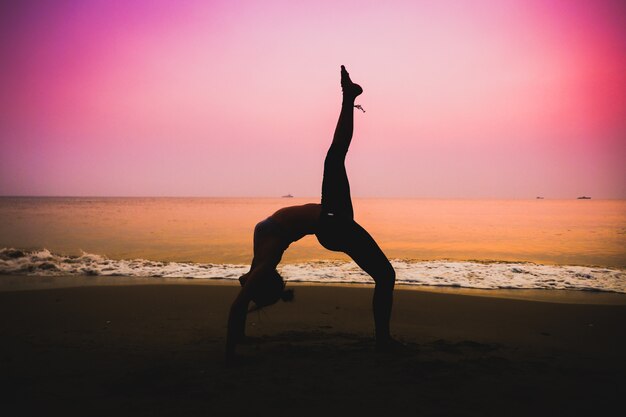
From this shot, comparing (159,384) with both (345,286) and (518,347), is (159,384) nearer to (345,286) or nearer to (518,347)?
(518,347)

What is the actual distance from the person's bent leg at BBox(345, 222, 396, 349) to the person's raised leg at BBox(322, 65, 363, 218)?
0.93 ft

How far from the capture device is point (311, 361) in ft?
13.4

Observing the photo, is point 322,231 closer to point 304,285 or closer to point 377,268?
point 377,268

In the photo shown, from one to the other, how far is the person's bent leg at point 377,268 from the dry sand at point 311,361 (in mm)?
315

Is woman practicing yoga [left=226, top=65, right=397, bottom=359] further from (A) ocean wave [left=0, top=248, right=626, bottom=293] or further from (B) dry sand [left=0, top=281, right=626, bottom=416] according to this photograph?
(A) ocean wave [left=0, top=248, right=626, bottom=293]

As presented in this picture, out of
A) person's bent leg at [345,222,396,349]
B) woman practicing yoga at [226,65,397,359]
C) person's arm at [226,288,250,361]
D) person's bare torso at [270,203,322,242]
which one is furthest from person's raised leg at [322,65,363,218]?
person's arm at [226,288,250,361]

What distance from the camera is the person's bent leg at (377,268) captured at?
4.16m

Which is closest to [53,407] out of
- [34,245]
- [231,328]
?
[231,328]

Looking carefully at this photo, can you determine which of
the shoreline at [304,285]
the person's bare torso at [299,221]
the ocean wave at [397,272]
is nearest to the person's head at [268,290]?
the person's bare torso at [299,221]

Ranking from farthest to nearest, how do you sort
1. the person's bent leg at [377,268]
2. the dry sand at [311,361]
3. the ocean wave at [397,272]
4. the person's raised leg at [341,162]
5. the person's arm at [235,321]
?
the ocean wave at [397,272] < the person's bent leg at [377,268] < the person's raised leg at [341,162] < the person's arm at [235,321] < the dry sand at [311,361]

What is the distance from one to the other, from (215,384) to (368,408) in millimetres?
1272

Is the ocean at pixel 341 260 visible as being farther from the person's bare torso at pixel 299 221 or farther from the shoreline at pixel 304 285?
the person's bare torso at pixel 299 221

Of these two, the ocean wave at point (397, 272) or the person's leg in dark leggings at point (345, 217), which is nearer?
the person's leg in dark leggings at point (345, 217)

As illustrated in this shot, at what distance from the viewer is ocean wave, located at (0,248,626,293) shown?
9.75m
